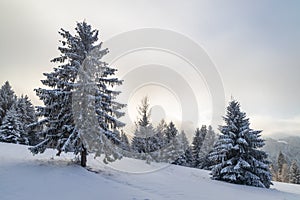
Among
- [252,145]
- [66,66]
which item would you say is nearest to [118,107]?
[66,66]

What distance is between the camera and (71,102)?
10.7 m

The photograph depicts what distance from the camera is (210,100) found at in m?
19.8

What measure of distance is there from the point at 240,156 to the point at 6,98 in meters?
37.6

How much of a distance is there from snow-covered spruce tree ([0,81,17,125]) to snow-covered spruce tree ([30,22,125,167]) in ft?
94.0

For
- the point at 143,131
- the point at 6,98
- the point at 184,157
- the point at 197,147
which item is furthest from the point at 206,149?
the point at 6,98

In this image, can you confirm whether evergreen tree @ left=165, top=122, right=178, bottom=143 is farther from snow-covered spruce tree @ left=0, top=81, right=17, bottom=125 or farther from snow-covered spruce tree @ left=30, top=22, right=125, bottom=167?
snow-covered spruce tree @ left=0, top=81, right=17, bottom=125

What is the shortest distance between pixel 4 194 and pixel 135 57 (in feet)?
71.0

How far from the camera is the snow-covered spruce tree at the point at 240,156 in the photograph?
1441cm

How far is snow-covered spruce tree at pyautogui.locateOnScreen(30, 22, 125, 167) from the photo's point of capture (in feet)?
34.1

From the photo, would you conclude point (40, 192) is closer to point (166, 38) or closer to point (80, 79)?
point (80, 79)

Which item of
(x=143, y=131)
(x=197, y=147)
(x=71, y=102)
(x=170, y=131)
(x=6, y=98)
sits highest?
(x=6, y=98)

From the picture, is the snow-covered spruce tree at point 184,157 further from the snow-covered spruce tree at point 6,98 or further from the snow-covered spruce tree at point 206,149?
the snow-covered spruce tree at point 6,98

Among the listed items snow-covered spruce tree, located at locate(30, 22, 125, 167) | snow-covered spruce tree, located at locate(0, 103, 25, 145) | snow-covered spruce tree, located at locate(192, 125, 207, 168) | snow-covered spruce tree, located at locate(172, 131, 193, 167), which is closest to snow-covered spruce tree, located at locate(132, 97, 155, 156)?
snow-covered spruce tree, located at locate(172, 131, 193, 167)

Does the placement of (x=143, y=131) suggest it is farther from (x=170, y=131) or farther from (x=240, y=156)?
(x=240, y=156)
